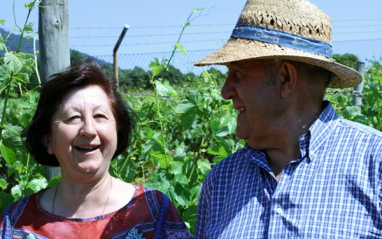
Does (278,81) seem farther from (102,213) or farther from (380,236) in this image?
(102,213)

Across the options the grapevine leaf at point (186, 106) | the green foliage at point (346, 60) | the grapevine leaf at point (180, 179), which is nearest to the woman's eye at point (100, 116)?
the grapevine leaf at point (180, 179)

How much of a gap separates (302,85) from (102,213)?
3.28 feet

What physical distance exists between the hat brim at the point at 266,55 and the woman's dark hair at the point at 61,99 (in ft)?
1.70

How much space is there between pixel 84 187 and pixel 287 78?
0.98 meters

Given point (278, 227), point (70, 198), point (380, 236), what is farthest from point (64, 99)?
point (380, 236)

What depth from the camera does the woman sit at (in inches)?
77.6

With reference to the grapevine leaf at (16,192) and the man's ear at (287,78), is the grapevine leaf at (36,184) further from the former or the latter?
the man's ear at (287,78)

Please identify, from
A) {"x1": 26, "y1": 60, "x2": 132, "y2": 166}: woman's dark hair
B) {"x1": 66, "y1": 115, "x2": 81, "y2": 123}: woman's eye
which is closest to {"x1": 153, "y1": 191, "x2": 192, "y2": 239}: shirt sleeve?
{"x1": 26, "y1": 60, "x2": 132, "y2": 166}: woman's dark hair

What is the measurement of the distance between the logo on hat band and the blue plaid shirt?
0.24 m

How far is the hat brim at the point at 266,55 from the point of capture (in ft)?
5.42

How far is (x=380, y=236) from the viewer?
4.82 ft

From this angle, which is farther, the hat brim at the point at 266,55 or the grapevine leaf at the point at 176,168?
the grapevine leaf at the point at 176,168

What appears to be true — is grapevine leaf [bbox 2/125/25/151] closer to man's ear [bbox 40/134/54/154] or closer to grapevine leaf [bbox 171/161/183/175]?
man's ear [bbox 40/134/54/154]

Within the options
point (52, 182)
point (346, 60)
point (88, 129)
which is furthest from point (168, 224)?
point (346, 60)
